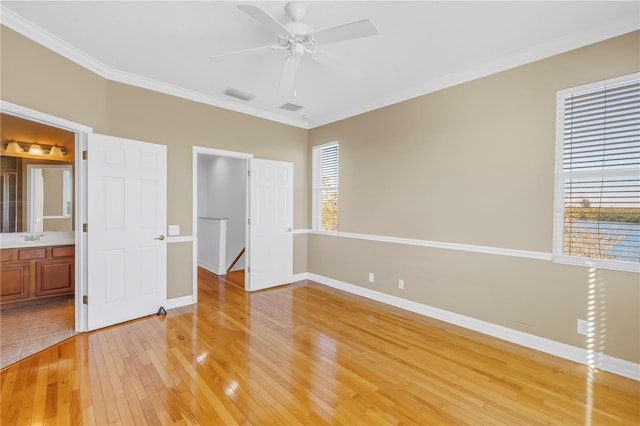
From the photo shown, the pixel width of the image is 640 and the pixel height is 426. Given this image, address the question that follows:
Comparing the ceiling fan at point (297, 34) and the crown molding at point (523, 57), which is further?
the crown molding at point (523, 57)

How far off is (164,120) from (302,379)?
355cm

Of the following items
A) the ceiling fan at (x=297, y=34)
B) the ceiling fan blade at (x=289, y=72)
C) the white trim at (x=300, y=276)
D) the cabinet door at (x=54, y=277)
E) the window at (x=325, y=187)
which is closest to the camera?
the ceiling fan at (x=297, y=34)

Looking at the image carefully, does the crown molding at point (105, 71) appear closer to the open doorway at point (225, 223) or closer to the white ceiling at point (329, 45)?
the white ceiling at point (329, 45)

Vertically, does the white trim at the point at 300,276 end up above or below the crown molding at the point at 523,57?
below

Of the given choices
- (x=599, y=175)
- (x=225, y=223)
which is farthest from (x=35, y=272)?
(x=599, y=175)

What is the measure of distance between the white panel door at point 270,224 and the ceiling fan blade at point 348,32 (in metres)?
2.77

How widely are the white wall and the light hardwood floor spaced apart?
2924mm

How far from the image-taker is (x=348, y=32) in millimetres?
A: 2055

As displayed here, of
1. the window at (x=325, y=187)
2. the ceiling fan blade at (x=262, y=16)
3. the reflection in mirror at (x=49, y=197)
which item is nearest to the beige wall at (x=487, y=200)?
the window at (x=325, y=187)

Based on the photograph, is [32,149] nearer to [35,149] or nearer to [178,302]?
[35,149]

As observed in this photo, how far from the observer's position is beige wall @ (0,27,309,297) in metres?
2.56

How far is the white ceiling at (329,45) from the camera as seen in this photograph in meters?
2.29

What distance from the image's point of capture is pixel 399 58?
10.1ft

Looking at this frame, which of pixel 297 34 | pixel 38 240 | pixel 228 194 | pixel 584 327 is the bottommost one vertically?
pixel 584 327
